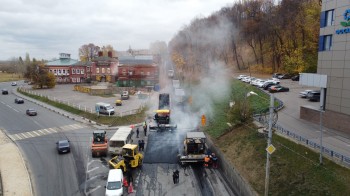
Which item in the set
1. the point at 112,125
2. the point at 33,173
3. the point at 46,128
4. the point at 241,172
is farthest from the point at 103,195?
the point at 46,128

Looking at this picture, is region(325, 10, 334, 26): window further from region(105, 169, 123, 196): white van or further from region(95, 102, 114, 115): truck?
region(95, 102, 114, 115): truck

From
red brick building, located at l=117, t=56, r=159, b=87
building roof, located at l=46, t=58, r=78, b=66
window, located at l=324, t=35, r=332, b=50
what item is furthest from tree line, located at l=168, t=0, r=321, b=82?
building roof, located at l=46, t=58, r=78, b=66

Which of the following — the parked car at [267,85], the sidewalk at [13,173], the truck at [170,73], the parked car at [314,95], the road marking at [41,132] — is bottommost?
the sidewalk at [13,173]

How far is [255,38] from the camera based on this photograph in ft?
265

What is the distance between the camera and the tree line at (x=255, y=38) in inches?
2088

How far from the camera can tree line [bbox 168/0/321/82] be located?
53031mm

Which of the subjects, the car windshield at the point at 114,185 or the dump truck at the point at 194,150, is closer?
the car windshield at the point at 114,185

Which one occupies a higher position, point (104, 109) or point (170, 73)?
point (170, 73)

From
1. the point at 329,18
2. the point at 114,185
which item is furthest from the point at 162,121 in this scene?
the point at 329,18

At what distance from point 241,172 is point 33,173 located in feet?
64.1

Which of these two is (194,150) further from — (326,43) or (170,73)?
(170,73)

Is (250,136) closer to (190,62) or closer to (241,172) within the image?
(241,172)

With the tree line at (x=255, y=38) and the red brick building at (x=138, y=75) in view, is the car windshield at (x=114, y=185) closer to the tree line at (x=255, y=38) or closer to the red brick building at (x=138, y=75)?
the tree line at (x=255, y=38)

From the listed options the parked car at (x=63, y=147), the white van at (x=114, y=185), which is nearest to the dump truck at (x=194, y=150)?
the white van at (x=114, y=185)
